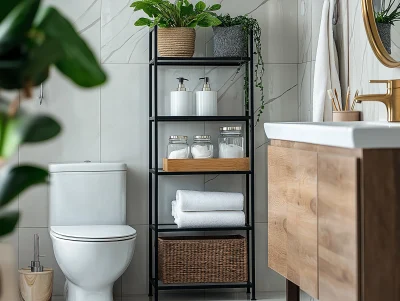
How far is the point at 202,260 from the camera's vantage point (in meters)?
3.78

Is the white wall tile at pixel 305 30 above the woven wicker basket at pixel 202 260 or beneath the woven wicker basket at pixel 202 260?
above

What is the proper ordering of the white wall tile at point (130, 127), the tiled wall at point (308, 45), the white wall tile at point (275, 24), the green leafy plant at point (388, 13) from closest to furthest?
the green leafy plant at point (388, 13), the tiled wall at point (308, 45), the white wall tile at point (130, 127), the white wall tile at point (275, 24)

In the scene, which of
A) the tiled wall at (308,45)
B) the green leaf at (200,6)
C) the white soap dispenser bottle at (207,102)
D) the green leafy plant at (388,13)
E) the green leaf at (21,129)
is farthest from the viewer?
the white soap dispenser bottle at (207,102)

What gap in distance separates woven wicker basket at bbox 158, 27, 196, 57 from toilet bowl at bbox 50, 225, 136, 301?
105 cm

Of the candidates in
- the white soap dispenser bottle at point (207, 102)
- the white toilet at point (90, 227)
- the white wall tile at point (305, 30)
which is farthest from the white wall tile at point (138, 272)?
the white wall tile at point (305, 30)

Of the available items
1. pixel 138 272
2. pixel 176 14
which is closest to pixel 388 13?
pixel 176 14

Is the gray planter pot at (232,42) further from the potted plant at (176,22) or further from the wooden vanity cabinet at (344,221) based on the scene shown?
the wooden vanity cabinet at (344,221)

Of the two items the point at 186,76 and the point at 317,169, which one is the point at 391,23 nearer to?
the point at 317,169

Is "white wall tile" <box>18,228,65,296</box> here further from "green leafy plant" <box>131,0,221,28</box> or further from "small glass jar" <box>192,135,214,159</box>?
"green leafy plant" <box>131,0,221,28</box>

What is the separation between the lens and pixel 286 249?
101 inches

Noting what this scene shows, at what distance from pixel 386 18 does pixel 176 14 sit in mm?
1363

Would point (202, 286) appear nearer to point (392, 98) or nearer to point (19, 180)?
point (392, 98)

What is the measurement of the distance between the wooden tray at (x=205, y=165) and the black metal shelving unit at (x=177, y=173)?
0.03m

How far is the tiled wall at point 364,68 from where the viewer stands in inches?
115
